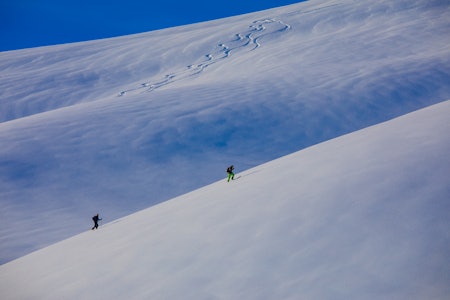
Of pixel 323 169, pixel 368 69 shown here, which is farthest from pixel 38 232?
pixel 368 69

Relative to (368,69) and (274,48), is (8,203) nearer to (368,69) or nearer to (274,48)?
(368,69)

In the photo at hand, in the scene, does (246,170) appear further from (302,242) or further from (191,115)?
(302,242)

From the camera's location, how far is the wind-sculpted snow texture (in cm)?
1605

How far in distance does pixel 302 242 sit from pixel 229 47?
130ft

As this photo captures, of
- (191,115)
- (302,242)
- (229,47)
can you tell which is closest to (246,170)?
(191,115)

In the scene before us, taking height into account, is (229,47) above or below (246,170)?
above

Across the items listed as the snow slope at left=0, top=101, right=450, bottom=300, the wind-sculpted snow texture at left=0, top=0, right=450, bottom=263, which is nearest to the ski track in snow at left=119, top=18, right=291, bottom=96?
the wind-sculpted snow texture at left=0, top=0, right=450, bottom=263

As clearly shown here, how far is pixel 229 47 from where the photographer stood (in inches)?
1716

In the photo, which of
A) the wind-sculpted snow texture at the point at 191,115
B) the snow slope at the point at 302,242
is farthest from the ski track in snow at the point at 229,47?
the snow slope at the point at 302,242

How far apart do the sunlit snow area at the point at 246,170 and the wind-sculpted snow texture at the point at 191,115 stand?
0.10 m

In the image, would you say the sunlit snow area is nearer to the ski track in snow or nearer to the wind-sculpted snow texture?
the wind-sculpted snow texture

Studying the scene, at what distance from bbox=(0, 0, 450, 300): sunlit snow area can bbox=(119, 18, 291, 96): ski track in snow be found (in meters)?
0.35

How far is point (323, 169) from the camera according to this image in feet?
27.8

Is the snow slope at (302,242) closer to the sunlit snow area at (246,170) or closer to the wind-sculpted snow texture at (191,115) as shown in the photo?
the sunlit snow area at (246,170)
